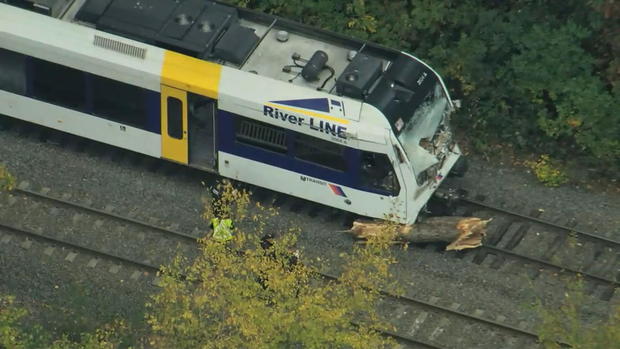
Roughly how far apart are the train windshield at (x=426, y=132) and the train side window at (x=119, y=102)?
528 cm

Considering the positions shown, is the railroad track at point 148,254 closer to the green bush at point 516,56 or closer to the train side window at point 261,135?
the train side window at point 261,135

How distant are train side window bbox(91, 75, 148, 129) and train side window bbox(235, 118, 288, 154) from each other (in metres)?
2.06

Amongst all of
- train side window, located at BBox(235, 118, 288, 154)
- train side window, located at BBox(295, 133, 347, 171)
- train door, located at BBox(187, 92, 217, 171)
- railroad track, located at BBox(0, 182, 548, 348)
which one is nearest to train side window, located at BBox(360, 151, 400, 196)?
train side window, located at BBox(295, 133, 347, 171)

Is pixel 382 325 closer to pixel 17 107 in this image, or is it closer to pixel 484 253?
pixel 484 253

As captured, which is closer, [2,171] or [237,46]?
[2,171]

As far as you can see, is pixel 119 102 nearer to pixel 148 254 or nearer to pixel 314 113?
pixel 148 254

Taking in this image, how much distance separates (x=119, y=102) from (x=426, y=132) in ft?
20.5

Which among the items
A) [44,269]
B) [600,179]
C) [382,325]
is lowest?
[44,269]

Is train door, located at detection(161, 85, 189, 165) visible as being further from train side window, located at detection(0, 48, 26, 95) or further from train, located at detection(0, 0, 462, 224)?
train side window, located at detection(0, 48, 26, 95)

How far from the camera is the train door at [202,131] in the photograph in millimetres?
22828

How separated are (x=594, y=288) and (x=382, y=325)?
449 cm

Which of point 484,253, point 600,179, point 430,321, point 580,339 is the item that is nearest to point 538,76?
point 600,179

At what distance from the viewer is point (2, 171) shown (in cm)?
1998

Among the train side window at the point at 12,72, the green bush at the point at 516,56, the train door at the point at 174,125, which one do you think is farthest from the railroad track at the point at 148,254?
the green bush at the point at 516,56
